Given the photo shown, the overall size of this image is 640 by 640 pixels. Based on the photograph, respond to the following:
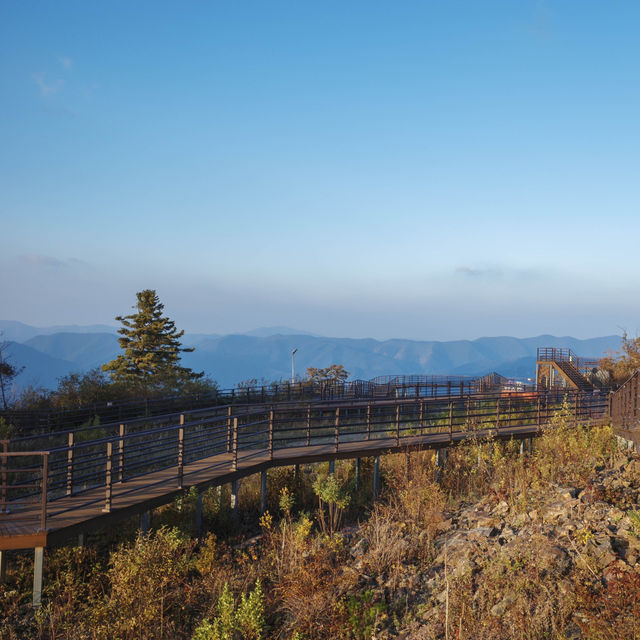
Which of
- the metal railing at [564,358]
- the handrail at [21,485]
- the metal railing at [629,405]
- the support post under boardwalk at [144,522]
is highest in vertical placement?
the metal railing at [564,358]

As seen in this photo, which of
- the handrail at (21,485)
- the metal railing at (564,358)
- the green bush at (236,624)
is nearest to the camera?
the green bush at (236,624)

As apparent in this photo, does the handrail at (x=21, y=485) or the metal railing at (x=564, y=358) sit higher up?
the metal railing at (x=564, y=358)

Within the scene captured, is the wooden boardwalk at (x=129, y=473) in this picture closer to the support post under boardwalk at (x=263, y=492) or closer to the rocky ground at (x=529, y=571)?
the support post under boardwalk at (x=263, y=492)

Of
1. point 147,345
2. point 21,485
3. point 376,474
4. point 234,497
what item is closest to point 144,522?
point 234,497

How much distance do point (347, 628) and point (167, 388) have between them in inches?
1029

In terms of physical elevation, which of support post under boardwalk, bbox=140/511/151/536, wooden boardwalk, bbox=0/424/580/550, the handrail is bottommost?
support post under boardwalk, bbox=140/511/151/536

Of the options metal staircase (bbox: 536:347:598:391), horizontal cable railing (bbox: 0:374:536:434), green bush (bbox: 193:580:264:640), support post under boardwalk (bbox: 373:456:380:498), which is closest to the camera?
green bush (bbox: 193:580:264:640)

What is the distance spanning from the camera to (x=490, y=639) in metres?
6.70

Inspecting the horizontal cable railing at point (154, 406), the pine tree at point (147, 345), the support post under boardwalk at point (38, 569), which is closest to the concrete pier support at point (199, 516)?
the horizontal cable railing at point (154, 406)

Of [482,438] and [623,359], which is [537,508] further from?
[623,359]

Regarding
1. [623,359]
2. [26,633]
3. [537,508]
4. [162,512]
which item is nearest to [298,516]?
[162,512]

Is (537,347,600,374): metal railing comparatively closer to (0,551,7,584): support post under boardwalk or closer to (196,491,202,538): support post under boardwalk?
(196,491,202,538): support post under boardwalk

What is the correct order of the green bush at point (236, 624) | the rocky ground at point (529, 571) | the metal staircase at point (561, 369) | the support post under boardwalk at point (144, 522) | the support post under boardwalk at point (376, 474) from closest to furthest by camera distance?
the rocky ground at point (529, 571) → the green bush at point (236, 624) → the support post under boardwalk at point (144, 522) → the support post under boardwalk at point (376, 474) → the metal staircase at point (561, 369)

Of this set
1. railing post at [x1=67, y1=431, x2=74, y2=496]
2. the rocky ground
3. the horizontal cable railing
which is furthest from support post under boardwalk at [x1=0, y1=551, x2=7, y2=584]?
the rocky ground
